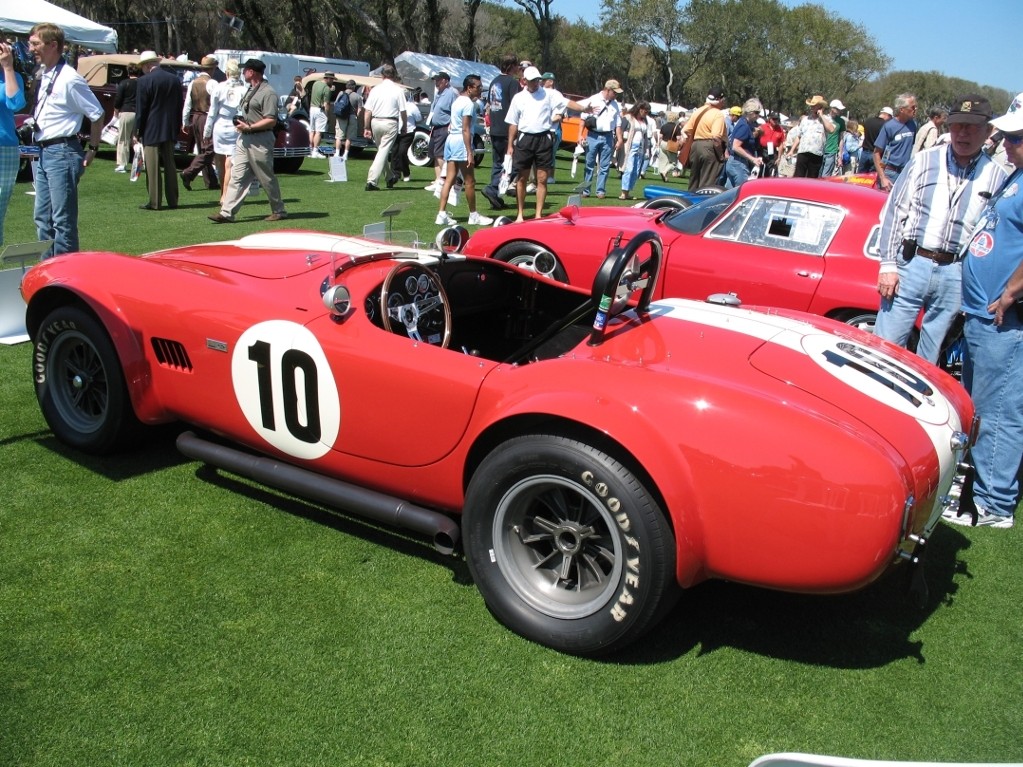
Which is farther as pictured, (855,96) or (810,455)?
(855,96)

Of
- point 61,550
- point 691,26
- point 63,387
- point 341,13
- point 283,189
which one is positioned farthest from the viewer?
point 691,26

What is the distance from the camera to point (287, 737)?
2506mm

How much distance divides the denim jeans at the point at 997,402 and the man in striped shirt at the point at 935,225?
272 mm

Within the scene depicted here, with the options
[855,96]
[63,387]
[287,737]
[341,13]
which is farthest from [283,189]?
[855,96]

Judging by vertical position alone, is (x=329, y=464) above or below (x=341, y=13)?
below

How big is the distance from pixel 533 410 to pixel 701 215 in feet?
13.4

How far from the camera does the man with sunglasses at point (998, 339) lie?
3881 millimetres

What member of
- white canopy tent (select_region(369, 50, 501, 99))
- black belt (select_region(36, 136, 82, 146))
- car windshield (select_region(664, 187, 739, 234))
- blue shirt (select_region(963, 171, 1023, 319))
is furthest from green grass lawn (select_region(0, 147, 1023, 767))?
white canopy tent (select_region(369, 50, 501, 99))

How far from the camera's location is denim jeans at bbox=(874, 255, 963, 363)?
4328mm

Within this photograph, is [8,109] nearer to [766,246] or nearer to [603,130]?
[766,246]

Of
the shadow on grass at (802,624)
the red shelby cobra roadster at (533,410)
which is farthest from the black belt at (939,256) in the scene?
the shadow on grass at (802,624)

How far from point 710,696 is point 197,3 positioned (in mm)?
63565

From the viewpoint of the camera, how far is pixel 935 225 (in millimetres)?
4320

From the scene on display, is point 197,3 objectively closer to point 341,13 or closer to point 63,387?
point 341,13
